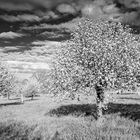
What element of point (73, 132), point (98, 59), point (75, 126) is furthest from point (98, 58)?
point (73, 132)

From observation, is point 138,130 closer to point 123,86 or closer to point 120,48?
point 123,86

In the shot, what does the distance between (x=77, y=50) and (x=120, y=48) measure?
12.2 ft

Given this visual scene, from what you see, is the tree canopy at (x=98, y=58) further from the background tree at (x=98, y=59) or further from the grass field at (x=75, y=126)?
the grass field at (x=75, y=126)

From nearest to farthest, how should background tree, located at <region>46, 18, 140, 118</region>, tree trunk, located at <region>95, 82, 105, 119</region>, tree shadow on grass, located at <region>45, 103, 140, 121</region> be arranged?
1. background tree, located at <region>46, 18, 140, 118</region>
2. tree trunk, located at <region>95, 82, 105, 119</region>
3. tree shadow on grass, located at <region>45, 103, 140, 121</region>

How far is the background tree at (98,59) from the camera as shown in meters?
17.9

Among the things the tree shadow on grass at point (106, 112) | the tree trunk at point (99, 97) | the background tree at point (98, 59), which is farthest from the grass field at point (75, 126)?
the background tree at point (98, 59)

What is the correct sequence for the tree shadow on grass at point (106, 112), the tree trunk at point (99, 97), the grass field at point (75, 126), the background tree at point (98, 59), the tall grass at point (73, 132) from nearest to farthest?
the tall grass at point (73, 132), the grass field at point (75, 126), the background tree at point (98, 59), the tree trunk at point (99, 97), the tree shadow on grass at point (106, 112)

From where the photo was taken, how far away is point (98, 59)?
18.1 m

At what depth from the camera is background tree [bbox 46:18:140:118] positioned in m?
17.9

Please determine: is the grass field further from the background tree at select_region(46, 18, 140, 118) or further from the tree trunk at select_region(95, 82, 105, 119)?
the background tree at select_region(46, 18, 140, 118)

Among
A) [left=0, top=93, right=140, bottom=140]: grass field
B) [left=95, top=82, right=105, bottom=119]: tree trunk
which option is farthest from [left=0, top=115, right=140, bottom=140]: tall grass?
[left=95, top=82, right=105, bottom=119]: tree trunk

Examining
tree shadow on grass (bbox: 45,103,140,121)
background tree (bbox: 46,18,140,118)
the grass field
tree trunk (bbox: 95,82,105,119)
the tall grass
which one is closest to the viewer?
the tall grass

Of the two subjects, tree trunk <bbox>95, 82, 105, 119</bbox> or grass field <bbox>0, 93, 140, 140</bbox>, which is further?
tree trunk <bbox>95, 82, 105, 119</bbox>

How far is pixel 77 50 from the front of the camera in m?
19.2
